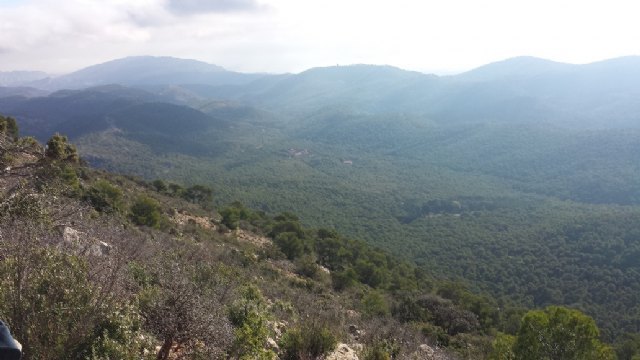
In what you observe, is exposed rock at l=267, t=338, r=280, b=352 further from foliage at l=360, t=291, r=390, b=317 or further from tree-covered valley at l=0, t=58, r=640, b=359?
tree-covered valley at l=0, t=58, r=640, b=359

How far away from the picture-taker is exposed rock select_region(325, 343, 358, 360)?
8677 mm

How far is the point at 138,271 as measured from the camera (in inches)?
335

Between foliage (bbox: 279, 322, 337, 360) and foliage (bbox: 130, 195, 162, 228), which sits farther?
foliage (bbox: 130, 195, 162, 228)

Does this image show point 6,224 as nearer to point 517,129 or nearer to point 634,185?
point 634,185

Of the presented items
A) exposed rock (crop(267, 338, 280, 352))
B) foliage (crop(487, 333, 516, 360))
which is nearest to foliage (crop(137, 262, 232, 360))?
exposed rock (crop(267, 338, 280, 352))

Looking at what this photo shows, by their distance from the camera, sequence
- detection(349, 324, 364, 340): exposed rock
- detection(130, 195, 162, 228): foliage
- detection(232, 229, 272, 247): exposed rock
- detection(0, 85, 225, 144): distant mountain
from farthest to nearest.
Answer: detection(0, 85, 225, 144): distant mountain < detection(232, 229, 272, 247): exposed rock < detection(130, 195, 162, 228): foliage < detection(349, 324, 364, 340): exposed rock

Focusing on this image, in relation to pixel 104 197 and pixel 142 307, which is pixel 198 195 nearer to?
pixel 104 197

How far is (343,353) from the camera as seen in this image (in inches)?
362

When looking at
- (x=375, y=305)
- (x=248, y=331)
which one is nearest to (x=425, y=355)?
(x=248, y=331)

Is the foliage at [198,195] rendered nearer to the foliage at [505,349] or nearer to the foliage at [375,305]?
the foliage at [375,305]

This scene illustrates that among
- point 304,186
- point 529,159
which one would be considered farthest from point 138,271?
point 529,159

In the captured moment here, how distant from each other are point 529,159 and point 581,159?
45.0 ft

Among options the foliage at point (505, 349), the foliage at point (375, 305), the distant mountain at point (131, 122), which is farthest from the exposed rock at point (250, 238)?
the distant mountain at point (131, 122)

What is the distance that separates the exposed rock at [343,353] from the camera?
8677 millimetres
